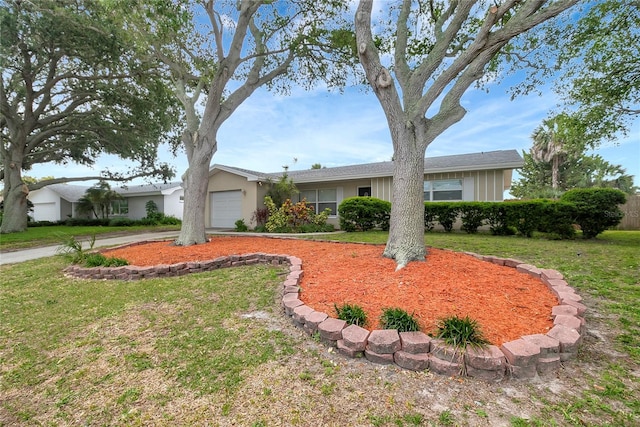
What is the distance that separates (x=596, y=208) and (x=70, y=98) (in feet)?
71.4

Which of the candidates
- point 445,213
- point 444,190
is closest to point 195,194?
point 445,213

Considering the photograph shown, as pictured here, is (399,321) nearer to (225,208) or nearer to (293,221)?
(293,221)

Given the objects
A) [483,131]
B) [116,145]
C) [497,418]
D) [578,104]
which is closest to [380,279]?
[497,418]

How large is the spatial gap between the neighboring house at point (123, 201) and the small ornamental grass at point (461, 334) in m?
22.2

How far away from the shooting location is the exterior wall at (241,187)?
1358 centimetres

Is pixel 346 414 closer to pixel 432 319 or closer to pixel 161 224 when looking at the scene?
pixel 432 319

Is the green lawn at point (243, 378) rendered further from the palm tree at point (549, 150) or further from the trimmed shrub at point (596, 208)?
the palm tree at point (549, 150)

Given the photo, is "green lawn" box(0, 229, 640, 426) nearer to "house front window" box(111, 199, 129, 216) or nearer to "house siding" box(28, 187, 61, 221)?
"house front window" box(111, 199, 129, 216)

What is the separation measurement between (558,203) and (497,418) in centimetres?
923

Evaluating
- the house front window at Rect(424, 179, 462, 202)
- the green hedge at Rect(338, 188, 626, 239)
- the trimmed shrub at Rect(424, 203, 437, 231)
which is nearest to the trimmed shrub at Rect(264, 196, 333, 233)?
the green hedge at Rect(338, 188, 626, 239)

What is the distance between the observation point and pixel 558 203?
8344mm

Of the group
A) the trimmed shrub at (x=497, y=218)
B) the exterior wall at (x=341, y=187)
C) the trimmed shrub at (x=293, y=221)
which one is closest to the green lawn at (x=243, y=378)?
the trimmed shrub at (x=497, y=218)

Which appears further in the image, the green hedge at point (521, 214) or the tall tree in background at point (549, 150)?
the tall tree in background at point (549, 150)

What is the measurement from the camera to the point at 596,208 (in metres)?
8.00
